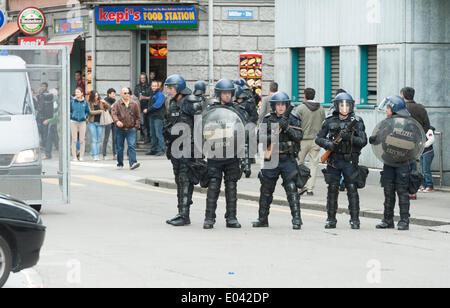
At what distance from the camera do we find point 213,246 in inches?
448

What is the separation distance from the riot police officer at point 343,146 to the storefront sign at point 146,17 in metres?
15.4

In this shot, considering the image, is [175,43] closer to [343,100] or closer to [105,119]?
[105,119]

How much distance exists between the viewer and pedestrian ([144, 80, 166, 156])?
26266 millimetres

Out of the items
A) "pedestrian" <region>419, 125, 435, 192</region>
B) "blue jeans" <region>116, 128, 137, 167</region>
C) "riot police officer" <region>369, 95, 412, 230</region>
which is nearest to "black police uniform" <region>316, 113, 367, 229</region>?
"riot police officer" <region>369, 95, 412, 230</region>

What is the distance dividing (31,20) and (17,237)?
23.0m

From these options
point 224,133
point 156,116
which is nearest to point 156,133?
point 156,116

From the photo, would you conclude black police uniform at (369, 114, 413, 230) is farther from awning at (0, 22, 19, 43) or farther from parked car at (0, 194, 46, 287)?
awning at (0, 22, 19, 43)

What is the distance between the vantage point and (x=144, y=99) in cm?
2767

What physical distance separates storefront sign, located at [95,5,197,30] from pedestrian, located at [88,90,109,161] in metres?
3.86

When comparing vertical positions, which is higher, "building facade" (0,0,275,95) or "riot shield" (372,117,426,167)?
"building facade" (0,0,275,95)

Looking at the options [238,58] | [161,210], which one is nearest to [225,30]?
[238,58]

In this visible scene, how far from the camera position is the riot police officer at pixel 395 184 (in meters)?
13.2

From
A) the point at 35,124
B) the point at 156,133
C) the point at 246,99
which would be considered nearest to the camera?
the point at 35,124
